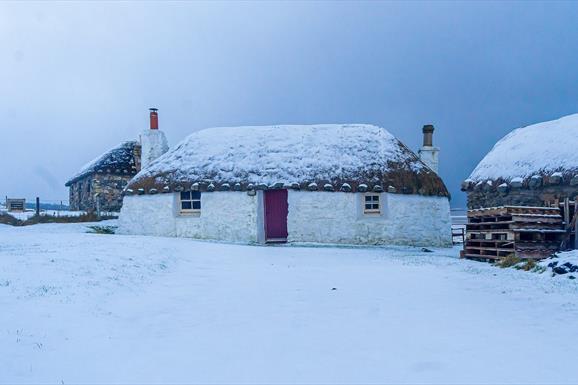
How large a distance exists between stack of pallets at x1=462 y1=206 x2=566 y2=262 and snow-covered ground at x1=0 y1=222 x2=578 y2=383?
2.62 metres

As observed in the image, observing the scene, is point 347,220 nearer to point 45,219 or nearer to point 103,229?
point 103,229

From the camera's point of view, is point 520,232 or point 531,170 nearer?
point 520,232

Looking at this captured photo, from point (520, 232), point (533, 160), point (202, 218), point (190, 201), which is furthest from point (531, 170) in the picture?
point (190, 201)

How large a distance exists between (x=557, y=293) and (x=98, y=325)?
720 cm

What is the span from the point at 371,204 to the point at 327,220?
2.07 meters

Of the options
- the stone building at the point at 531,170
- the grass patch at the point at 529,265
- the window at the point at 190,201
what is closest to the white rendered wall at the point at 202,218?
the window at the point at 190,201

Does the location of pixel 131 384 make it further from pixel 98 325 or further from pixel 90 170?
pixel 90 170

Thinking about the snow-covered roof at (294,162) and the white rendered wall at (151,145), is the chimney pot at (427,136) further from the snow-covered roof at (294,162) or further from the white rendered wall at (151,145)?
the white rendered wall at (151,145)

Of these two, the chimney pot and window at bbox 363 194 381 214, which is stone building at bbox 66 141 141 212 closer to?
window at bbox 363 194 381 214

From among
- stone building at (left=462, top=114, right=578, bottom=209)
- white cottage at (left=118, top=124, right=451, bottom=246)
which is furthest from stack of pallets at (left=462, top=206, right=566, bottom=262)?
white cottage at (left=118, top=124, right=451, bottom=246)

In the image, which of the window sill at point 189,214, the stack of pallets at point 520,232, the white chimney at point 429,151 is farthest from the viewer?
the white chimney at point 429,151

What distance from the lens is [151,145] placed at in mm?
21984

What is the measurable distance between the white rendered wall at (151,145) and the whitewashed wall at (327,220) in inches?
236

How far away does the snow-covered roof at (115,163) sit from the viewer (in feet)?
88.6
